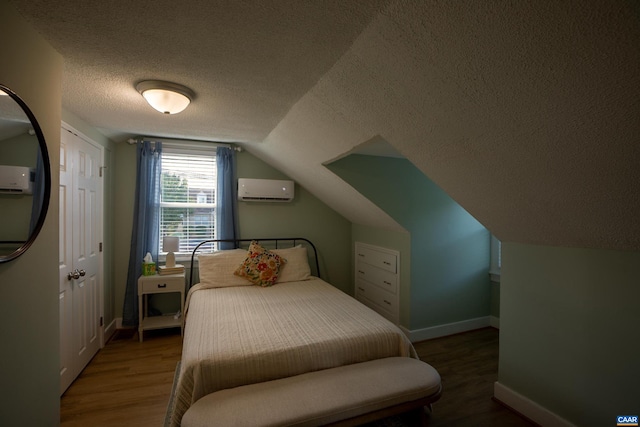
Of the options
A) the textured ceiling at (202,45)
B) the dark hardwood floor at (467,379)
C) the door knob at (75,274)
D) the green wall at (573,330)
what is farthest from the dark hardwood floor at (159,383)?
the textured ceiling at (202,45)

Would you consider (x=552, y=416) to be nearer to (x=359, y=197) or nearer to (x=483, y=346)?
(x=483, y=346)

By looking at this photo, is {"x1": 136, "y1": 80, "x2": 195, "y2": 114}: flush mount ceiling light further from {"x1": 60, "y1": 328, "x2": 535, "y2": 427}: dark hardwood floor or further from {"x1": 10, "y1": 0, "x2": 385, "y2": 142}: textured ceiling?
{"x1": 60, "y1": 328, "x2": 535, "y2": 427}: dark hardwood floor

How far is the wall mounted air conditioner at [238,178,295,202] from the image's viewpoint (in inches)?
144

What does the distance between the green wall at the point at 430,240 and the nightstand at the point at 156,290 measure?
84.1 inches

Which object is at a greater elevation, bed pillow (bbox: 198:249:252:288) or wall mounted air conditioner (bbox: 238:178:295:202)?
wall mounted air conditioner (bbox: 238:178:295:202)

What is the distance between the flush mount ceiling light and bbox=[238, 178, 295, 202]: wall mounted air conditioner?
1.74 m

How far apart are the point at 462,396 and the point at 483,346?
105 centimetres

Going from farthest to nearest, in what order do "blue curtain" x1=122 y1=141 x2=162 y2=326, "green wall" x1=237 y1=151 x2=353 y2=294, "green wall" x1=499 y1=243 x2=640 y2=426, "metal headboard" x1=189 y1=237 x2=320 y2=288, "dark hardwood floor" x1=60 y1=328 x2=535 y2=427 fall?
"green wall" x1=237 y1=151 x2=353 y2=294
"metal headboard" x1=189 y1=237 x2=320 y2=288
"blue curtain" x1=122 y1=141 x2=162 y2=326
"dark hardwood floor" x1=60 y1=328 x2=535 y2=427
"green wall" x1=499 y1=243 x2=640 y2=426

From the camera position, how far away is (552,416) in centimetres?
187

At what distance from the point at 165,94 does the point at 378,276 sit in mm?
3029

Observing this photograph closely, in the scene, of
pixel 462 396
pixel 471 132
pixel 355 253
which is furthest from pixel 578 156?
pixel 355 253

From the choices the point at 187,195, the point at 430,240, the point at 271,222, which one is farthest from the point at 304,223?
the point at 430,240

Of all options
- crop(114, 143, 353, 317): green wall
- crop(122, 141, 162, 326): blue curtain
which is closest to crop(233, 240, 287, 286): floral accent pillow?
crop(114, 143, 353, 317): green wall

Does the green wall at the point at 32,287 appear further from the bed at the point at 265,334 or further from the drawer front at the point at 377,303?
the drawer front at the point at 377,303
